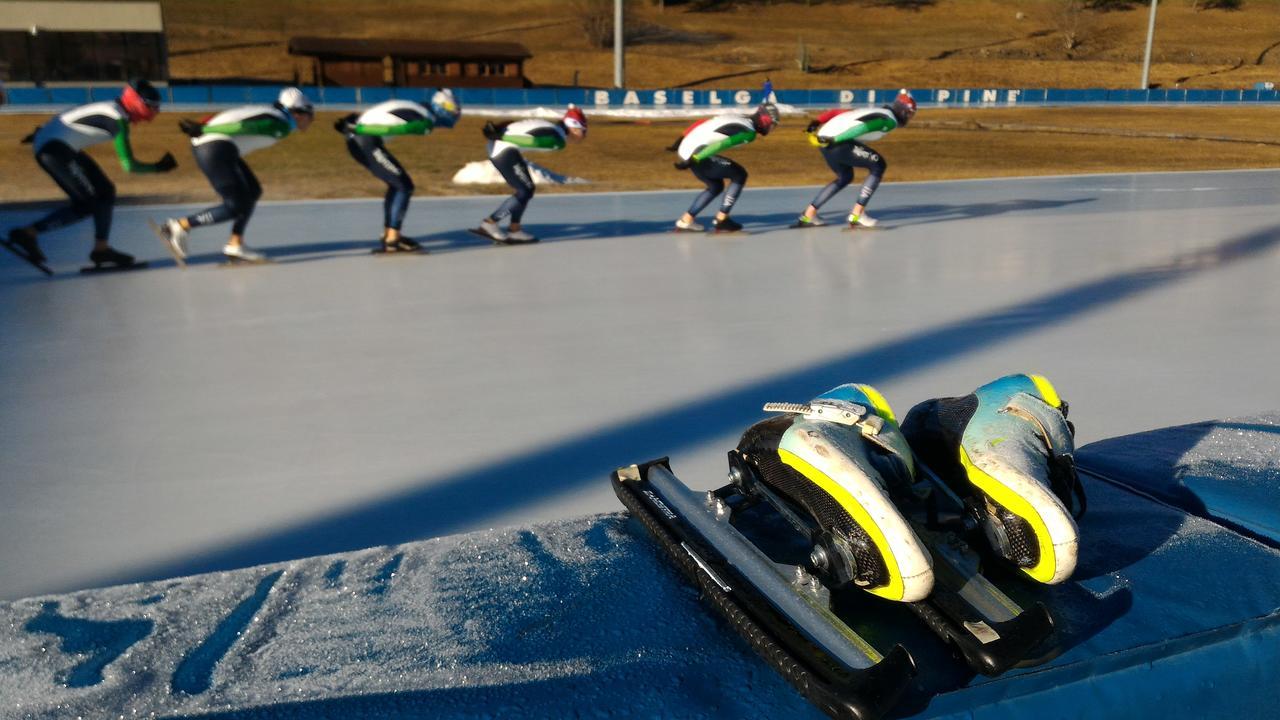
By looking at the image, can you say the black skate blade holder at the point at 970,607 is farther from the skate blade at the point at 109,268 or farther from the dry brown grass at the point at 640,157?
the dry brown grass at the point at 640,157

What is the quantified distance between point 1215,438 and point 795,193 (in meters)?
9.69

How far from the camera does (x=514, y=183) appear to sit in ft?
26.8

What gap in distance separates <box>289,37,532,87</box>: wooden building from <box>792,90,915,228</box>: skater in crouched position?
1213 inches

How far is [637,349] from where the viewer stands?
451cm

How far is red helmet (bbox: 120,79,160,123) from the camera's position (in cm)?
655

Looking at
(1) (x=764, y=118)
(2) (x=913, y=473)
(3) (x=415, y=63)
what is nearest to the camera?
(2) (x=913, y=473)

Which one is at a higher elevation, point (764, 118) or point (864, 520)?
point (764, 118)

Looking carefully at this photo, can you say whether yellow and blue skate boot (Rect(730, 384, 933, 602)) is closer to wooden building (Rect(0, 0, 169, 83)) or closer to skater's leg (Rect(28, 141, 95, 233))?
skater's leg (Rect(28, 141, 95, 233))

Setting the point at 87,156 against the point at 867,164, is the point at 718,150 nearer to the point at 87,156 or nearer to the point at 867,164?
the point at 867,164

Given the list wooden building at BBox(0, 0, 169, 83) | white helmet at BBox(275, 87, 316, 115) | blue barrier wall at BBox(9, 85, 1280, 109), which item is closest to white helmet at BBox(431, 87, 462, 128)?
white helmet at BBox(275, 87, 316, 115)

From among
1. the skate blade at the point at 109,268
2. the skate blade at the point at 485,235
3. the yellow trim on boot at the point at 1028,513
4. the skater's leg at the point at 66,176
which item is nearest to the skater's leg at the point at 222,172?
the skate blade at the point at 109,268

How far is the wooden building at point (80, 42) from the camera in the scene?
3198 centimetres

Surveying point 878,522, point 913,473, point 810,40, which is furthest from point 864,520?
point 810,40

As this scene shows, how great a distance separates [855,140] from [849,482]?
7639 mm
